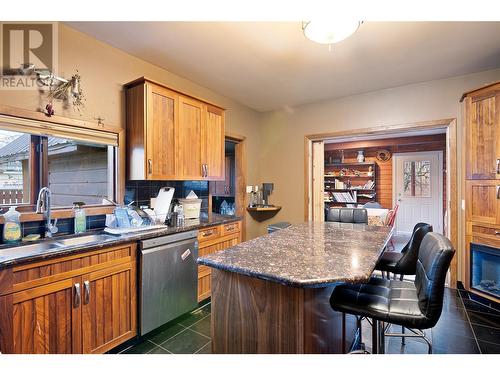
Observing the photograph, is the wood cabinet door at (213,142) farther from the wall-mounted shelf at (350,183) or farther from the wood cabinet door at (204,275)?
the wall-mounted shelf at (350,183)

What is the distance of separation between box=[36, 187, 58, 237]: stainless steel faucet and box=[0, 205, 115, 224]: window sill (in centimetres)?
3

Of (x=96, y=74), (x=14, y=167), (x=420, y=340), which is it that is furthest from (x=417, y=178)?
(x=14, y=167)

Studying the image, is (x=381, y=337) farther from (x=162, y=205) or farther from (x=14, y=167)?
(x=14, y=167)

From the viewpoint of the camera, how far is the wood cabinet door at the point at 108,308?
173 centimetres

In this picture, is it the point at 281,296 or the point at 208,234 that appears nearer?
the point at 281,296

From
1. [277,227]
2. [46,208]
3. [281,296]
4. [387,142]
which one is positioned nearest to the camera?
[281,296]

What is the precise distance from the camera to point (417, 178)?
6.67 meters

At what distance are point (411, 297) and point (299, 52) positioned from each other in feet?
7.46

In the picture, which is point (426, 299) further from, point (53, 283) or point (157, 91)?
point (157, 91)

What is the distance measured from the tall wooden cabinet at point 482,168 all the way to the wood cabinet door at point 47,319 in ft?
12.0

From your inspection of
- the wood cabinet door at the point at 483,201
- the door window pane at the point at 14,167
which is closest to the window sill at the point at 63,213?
the door window pane at the point at 14,167

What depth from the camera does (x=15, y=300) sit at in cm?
142
